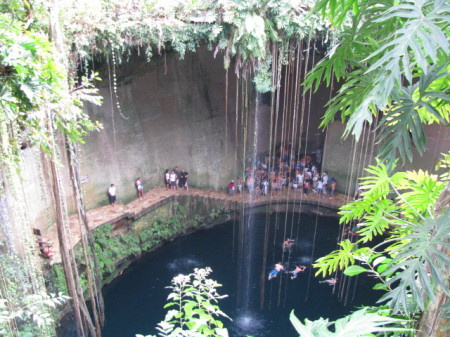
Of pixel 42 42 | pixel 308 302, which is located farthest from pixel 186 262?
pixel 42 42

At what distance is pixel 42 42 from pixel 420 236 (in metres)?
2.90

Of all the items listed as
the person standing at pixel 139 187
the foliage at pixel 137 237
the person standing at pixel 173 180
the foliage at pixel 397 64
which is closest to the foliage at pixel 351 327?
the foliage at pixel 397 64

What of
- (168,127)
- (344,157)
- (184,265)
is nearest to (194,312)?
(184,265)

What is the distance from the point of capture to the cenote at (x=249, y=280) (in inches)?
246

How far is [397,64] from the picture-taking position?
1.06 m

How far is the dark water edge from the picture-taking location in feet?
20.5

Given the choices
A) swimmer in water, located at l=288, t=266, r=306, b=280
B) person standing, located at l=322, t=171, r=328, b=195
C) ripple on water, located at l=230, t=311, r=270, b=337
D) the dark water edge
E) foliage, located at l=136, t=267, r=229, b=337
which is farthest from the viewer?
person standing, located at l=322, t=171, r=328, b=195

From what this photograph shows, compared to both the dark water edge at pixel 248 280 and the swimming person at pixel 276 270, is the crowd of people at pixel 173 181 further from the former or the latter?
the swimming person at pixel 276 270

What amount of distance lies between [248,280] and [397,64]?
258 inches

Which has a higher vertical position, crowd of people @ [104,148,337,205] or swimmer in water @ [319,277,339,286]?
crowd of people @ [104,148,337,205]

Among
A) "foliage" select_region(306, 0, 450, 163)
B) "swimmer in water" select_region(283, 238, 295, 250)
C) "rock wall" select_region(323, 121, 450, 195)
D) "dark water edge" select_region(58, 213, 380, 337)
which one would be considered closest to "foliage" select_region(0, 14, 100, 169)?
"foliage" select_region(306, 0, 450, 163)

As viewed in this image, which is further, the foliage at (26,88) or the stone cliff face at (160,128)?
the stone cliff face at (160,128)

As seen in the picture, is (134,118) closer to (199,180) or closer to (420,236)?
(199,180)

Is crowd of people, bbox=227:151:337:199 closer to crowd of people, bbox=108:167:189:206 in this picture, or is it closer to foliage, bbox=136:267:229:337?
crowd of people, bbox=108:167:189:206
